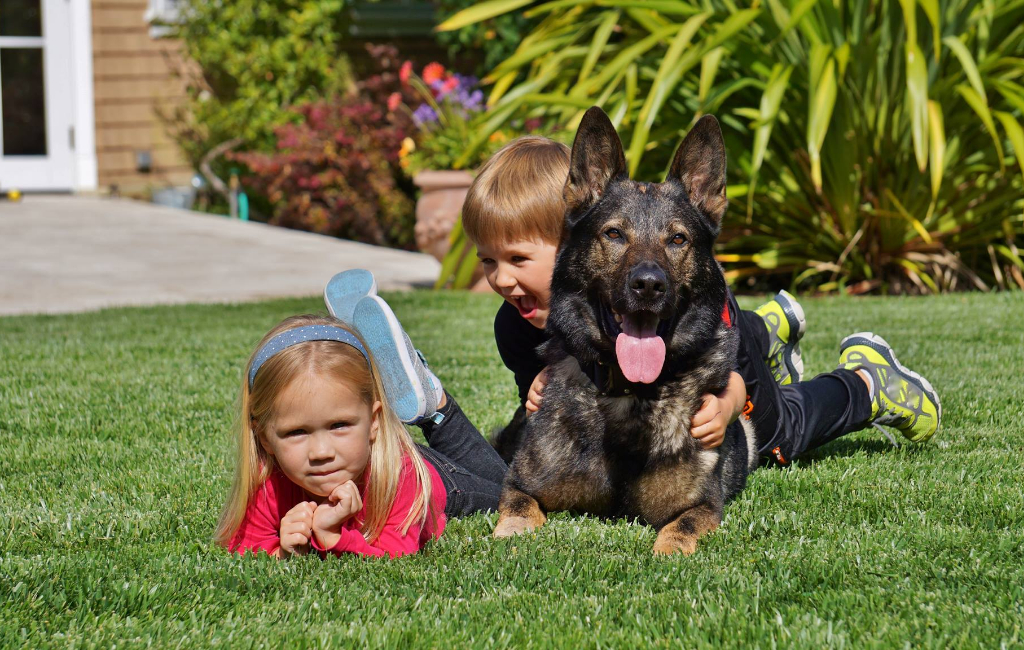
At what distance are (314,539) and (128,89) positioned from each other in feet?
45.4

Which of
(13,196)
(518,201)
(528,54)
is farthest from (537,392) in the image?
(13,196)

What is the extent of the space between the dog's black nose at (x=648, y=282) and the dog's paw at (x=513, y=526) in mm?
721

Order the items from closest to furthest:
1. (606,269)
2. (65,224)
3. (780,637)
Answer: (780,637)
(606,269)
(65,224)

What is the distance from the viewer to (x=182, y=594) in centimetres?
239

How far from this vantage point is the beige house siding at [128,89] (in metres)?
15.0

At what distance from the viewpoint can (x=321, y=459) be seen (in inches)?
107

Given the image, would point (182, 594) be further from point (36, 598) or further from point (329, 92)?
point (329, 92)

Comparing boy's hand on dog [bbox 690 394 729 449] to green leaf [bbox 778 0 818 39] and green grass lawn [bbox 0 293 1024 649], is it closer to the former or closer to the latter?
green grass lawn [bbox 0 293 1024 649]

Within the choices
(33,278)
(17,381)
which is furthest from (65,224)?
(17,381)

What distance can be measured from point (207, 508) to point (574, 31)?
612 centimetres

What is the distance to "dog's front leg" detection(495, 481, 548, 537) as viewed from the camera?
296 cm

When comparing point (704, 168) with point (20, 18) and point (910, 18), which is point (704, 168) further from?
point (20, 18)

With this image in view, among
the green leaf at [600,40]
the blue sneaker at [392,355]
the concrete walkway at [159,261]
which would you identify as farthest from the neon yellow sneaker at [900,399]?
the concrete walkway at [159,261]

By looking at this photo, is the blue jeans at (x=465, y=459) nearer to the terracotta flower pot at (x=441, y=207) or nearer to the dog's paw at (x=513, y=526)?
the dog's paw at (x=513, y=526)
